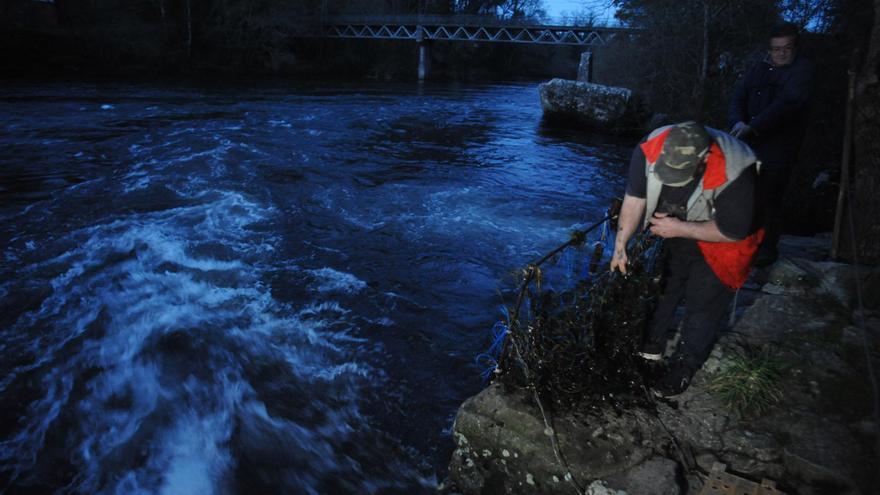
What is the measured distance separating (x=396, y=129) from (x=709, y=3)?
1022 cm

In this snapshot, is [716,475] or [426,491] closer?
[716,475]

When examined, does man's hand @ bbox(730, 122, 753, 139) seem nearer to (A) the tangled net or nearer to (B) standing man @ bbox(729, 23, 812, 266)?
(B) standing man @ bbox(729, 23, 812, 266)

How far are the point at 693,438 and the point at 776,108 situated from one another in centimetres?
321

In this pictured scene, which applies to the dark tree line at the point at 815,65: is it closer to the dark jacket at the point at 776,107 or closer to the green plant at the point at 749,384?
the dark jacket at the point at 776,107

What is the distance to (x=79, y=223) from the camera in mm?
7766

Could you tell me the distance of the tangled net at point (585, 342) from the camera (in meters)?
3.16

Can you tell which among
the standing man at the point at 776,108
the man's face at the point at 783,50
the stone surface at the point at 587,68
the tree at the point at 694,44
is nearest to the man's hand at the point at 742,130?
the standing man at the point at 776,108

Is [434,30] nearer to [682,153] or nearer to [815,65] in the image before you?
[815,65]

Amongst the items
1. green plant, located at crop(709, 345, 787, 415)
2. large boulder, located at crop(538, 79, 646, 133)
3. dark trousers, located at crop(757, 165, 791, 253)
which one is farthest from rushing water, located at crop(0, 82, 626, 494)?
large boulder, located at crop(538, 79, 646, 133)

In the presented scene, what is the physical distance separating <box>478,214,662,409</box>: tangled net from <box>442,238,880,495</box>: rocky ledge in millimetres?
136

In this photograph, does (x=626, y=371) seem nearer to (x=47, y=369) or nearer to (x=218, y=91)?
(x=47, y=369)

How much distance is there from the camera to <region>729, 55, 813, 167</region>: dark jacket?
435 cm

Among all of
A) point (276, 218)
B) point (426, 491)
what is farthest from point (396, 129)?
point (426, 491)

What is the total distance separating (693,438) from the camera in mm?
2977
